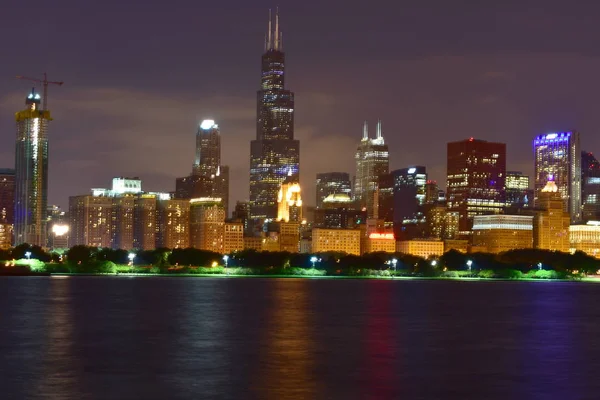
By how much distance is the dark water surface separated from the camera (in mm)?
40219

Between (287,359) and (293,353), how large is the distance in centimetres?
264

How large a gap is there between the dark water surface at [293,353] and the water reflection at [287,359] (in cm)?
7

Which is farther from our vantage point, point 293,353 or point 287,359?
point 293,353

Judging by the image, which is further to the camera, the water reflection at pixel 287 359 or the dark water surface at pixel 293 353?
the dark water surface at pixel 293 353

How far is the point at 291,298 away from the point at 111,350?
63.1m

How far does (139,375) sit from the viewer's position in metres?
43.8

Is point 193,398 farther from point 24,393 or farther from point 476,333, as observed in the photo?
point 476,333

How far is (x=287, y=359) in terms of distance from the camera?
49.4 meters

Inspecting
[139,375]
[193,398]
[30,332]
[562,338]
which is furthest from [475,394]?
[30,332]

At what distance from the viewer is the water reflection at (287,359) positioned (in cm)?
3949

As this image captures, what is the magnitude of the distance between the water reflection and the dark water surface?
0.07 m

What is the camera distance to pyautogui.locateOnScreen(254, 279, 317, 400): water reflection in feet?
130

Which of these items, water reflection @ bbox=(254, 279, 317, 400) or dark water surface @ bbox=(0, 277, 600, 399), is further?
dark water surface @ bbox=(0, 277, 600, 399)

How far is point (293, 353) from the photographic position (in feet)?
171
